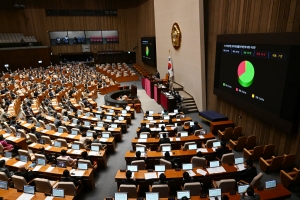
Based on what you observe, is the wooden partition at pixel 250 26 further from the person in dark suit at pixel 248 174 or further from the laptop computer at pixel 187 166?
the laptop computer at pixel 187 166

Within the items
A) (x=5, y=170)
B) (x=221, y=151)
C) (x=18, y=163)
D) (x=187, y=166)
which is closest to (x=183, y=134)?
(x=221, y=151)

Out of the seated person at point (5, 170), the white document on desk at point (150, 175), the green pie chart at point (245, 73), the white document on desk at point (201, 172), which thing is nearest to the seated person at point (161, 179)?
the white document on desk at point (150, 175)

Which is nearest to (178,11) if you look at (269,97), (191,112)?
(191,112)

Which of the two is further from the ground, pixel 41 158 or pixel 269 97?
pixel 269 97

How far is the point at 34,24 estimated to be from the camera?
101 ft

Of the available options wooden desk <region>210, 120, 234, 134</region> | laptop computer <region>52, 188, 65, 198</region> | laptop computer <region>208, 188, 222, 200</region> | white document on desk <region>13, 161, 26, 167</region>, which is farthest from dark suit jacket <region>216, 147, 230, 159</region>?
white document on desk <region>13, 161, 26, 167</region>

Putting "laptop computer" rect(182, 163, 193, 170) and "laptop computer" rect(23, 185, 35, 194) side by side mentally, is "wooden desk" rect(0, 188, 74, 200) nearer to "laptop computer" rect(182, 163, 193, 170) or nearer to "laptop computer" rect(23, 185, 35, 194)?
"laptop computer" rect(23, 185, 35, 194)

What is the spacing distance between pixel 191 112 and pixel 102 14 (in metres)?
25.0

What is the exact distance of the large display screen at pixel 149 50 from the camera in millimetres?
24728

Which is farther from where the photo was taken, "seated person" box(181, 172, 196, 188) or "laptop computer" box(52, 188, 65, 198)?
"seated person" box(181, 172, 196, 188)

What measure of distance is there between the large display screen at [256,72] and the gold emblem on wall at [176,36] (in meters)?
5.94

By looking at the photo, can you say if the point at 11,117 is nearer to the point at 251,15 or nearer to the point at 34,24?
the point at 251,15

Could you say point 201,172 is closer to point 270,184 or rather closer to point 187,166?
point 187,166

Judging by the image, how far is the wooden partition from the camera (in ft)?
25.3
